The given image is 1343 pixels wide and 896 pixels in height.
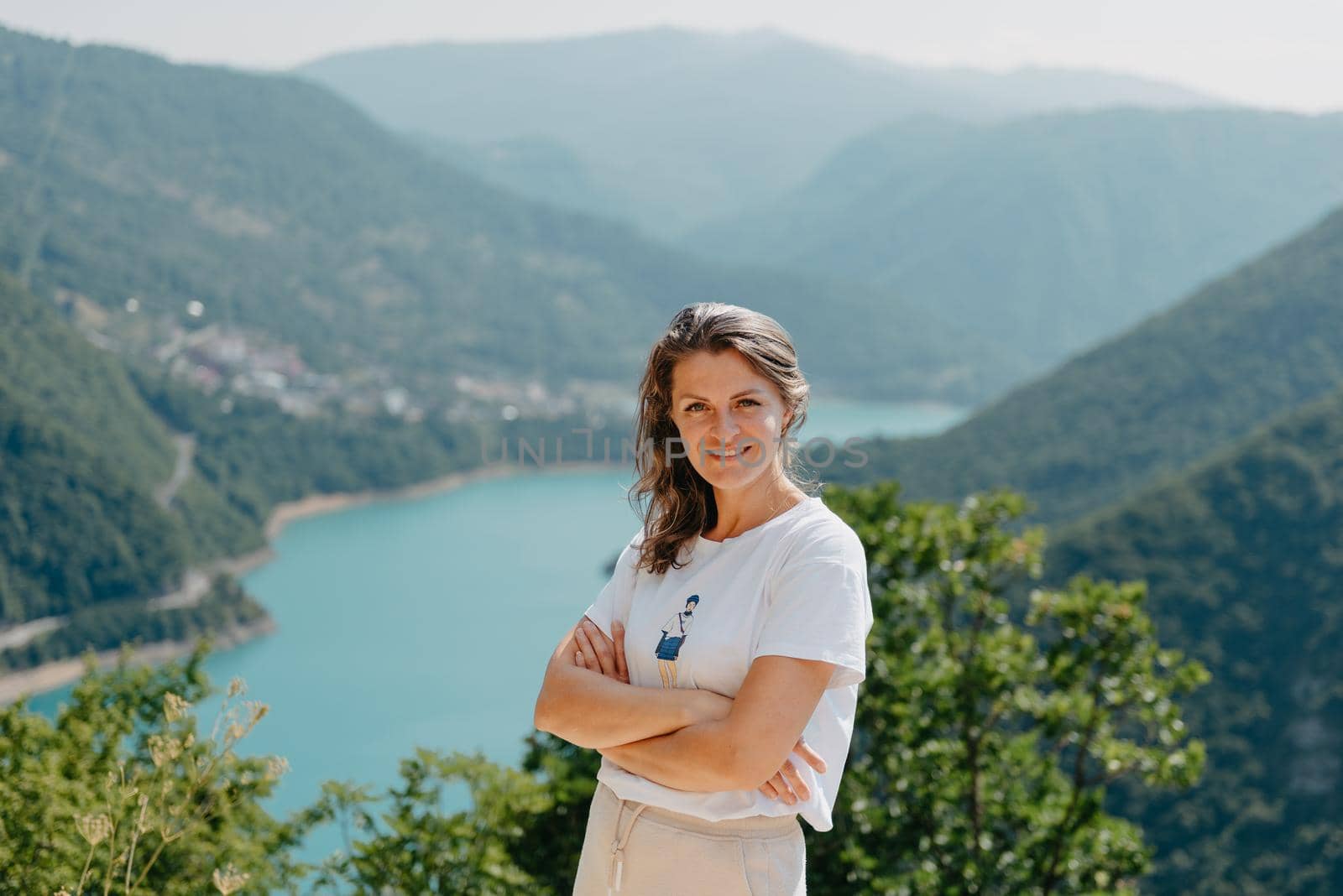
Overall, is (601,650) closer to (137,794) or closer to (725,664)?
(725,664)

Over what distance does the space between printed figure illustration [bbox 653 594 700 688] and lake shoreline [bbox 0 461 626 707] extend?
1468cm

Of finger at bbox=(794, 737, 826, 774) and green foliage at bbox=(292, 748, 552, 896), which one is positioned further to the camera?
green foliage at bbox=(292, 748, 552, 896)

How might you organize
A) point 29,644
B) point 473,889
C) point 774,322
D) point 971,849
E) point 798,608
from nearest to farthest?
point 798,608
point 774,322
point 473,889
point 971,849
point 29,644

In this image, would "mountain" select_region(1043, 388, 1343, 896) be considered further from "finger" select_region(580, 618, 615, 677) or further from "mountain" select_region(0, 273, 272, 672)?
"mountain" select_region(0, 273, 272, 672)

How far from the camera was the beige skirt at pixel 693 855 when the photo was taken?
3.60 feet

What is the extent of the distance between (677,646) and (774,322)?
0.33 metres

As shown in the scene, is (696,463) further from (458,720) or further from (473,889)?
(458,720)

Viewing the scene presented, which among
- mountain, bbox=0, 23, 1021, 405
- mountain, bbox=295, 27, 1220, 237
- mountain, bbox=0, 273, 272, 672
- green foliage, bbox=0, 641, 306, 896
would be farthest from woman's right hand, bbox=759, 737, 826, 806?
mountain, bbox=295, 27, 1220, 237

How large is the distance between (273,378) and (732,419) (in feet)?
152

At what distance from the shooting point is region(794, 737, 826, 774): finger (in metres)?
1.10

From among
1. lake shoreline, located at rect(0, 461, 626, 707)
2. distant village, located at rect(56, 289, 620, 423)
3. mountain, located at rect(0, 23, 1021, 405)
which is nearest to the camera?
lake shoreline, located at rect(0, 461, 626, 707)

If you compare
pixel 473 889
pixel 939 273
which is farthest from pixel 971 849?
pixel 939 273

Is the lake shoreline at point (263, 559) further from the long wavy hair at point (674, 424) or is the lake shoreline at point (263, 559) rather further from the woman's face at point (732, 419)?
the woman's face at point (732, 419)

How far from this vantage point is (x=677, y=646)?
114cm
